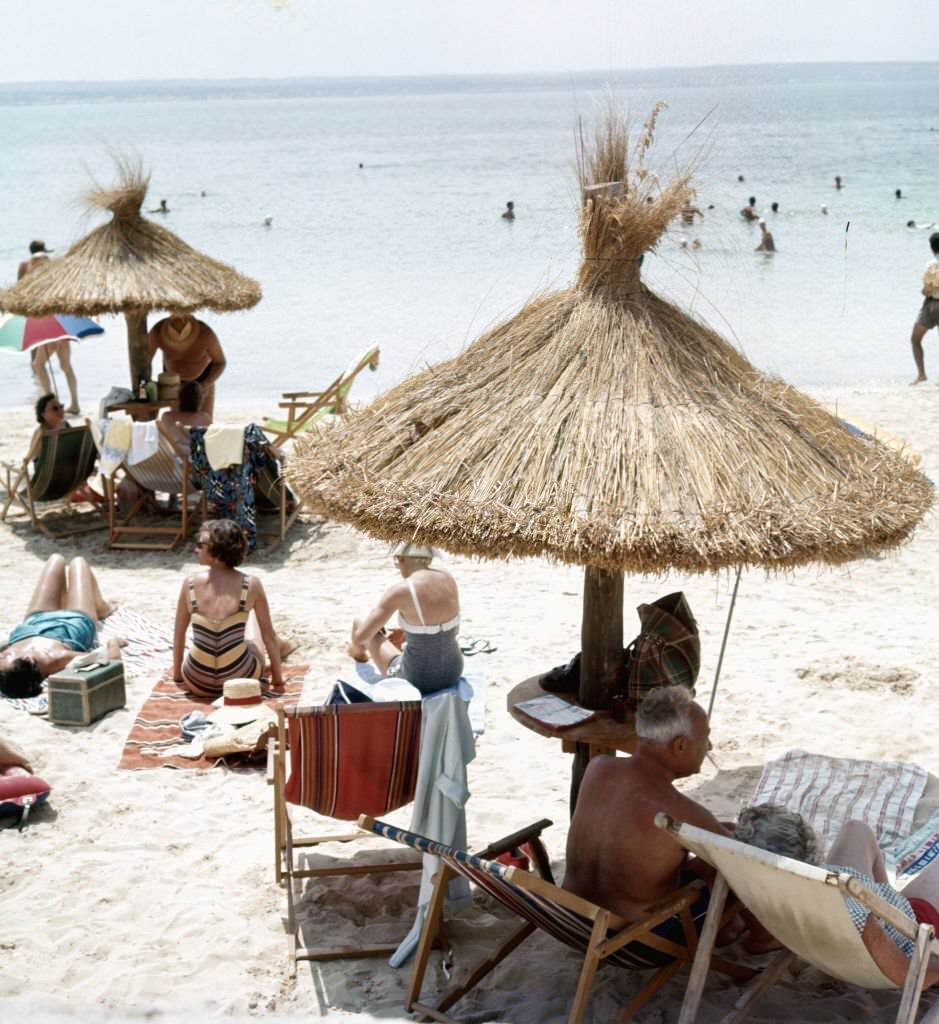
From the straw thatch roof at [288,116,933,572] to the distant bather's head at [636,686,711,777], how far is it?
0.34 meters

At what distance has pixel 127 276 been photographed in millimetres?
8641

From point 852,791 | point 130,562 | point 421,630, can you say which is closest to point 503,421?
point 421,630

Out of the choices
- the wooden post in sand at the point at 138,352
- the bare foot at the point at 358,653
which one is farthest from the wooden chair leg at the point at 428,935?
the wooden post in sand at the point at 138,352

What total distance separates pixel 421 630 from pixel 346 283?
2142 centimetres

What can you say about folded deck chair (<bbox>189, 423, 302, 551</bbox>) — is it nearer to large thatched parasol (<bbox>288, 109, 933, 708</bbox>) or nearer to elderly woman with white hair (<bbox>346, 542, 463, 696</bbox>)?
elderly woman with white hair (<bbox>346, 542, 463, 696</bbox>)

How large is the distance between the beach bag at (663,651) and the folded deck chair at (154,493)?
4515 mm

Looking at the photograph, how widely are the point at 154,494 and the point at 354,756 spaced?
509 centimetres

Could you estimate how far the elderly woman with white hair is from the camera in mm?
4660

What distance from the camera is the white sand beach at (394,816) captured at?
359 centimetres

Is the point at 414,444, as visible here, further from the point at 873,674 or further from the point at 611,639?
the point at 873,674

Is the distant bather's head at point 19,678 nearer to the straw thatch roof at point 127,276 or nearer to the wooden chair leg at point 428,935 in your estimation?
the wooden chair leg at point 428,935

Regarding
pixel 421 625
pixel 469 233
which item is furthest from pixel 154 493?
pixel 469 233

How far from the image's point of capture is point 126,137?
7369 cm

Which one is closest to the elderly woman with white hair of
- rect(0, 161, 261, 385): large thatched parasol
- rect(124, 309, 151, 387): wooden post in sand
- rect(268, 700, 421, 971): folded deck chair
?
rect(268, 700, 421, 971): folded deck chair
